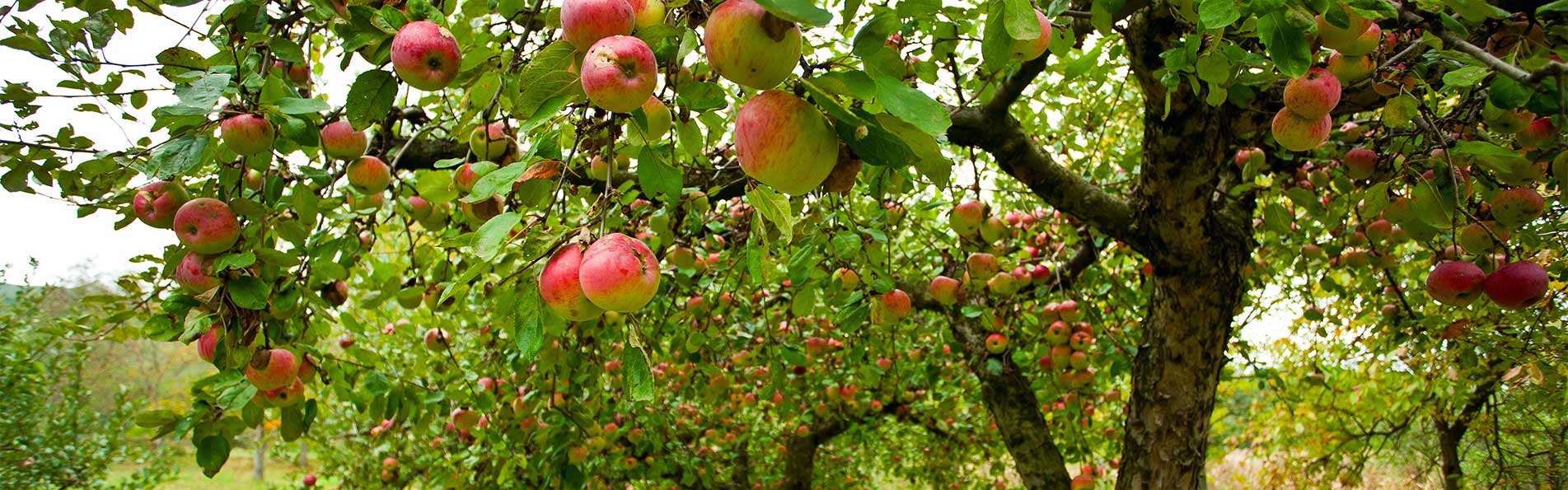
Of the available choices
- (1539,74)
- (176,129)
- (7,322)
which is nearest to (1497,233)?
(1539,74)

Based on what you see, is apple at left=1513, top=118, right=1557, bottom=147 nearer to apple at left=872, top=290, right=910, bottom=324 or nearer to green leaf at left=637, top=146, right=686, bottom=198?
apple at left=872, top=290, right=910, bottom=324

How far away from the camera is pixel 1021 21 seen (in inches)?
33.6

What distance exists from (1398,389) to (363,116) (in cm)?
522

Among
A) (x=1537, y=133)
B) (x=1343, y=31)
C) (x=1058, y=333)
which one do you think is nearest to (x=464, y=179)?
(x=1343, y=31)

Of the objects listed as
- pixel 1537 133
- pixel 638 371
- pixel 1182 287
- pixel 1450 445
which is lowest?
pixel 638 371

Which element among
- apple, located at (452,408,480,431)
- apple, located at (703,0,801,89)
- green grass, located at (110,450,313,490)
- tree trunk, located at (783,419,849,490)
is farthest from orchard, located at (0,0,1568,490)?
green grass, located at (110,450,313,490)

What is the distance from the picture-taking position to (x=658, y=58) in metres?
0.85

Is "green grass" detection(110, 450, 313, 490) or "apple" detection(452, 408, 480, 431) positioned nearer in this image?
"apple" detection(452, 408, 480, 431)

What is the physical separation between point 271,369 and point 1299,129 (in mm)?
1940

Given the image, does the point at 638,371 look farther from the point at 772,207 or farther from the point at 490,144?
the point at 490,144

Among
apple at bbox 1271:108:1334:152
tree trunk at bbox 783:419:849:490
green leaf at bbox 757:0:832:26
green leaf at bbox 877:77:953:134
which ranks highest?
tree trunk at bbox 783:419:849:490

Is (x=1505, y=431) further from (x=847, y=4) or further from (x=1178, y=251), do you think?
(x=847, y=4)

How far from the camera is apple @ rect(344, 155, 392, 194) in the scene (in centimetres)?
174

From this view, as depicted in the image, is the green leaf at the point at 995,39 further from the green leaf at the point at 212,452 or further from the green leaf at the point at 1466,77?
the green leaf at the point at 212,452
